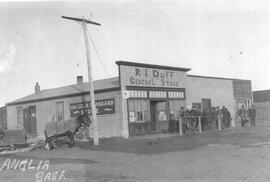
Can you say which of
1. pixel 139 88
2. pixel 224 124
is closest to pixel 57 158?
pixel 139 88

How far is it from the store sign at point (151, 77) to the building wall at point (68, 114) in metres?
1.21

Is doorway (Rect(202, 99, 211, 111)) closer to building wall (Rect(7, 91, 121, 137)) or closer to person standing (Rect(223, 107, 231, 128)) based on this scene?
person standing (Rect(223, 107, 231, 128))

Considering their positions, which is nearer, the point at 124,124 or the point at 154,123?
the point at 124,124

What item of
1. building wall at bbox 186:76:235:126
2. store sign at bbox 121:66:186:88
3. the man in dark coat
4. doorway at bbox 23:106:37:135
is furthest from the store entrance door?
doorway at bbox 23:106:37:135

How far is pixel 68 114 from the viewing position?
82.0ft

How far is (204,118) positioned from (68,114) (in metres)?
8.66

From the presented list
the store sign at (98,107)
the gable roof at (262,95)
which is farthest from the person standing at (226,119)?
the gable roof at (262,95)

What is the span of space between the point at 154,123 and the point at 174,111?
6.67 feet

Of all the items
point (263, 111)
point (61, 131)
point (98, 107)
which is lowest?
point (61, 131)

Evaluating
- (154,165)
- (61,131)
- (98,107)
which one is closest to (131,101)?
(98,107)

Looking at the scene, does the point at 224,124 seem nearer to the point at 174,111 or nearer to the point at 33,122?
the point at 174,111

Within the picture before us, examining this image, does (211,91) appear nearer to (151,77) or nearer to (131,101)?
(151,77)

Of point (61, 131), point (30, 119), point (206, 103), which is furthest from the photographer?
point (206, 103)

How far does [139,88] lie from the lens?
23094 millimetres
